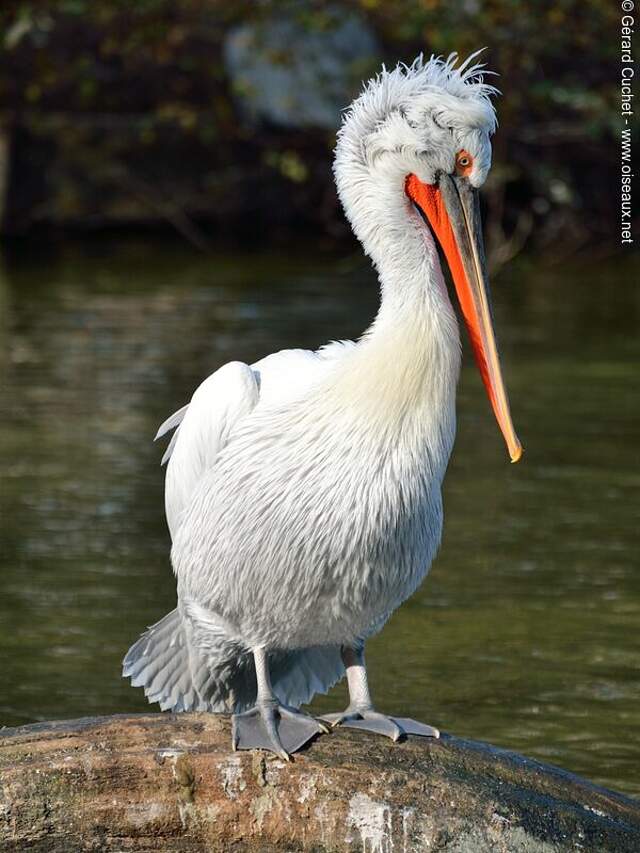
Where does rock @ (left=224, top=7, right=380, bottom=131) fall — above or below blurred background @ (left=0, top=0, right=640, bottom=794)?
above

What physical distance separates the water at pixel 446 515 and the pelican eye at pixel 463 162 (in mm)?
2103

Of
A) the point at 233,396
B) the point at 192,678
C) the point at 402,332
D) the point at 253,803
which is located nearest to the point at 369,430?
the point at 402,332

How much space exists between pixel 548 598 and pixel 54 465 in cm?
303

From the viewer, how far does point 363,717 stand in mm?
4027

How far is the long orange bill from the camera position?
395cm

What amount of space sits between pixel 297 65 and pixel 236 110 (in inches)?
48.9

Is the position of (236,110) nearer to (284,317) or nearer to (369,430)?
(284,317)

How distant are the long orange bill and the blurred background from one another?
1.71 metres

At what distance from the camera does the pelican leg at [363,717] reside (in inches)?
155

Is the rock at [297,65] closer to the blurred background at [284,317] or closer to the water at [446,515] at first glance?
the blurred background at [284,317]

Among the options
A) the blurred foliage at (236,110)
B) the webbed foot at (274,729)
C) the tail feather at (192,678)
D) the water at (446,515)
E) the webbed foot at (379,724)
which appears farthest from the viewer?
the blurred foliage at (236,110)

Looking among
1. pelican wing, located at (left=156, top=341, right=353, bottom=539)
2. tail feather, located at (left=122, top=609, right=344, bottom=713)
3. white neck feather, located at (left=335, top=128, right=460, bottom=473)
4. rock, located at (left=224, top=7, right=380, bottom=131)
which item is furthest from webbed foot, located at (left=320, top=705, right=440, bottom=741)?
rock, located at (left=224, top=7, right=380, bottom=131)

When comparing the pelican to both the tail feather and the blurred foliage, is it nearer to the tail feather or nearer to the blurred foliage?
the tail feather

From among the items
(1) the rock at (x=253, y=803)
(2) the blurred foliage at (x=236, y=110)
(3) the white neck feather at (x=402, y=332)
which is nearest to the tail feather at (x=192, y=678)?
(1) the rock at (x=253, y=803)
